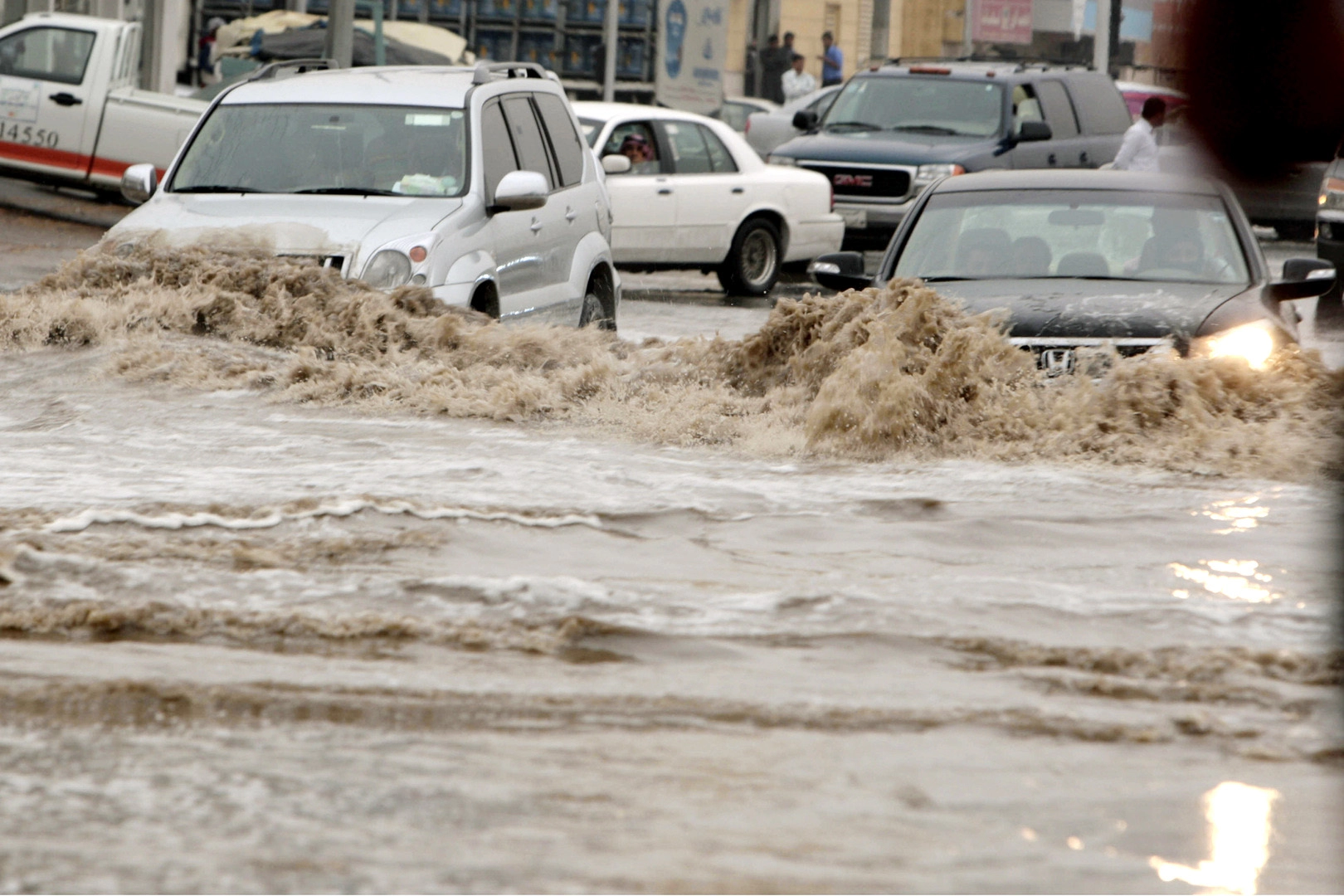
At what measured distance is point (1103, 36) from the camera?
1.19 meters

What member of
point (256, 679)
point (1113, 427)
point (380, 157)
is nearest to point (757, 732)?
point (256, 679)

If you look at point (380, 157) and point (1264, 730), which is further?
point (380, 157)

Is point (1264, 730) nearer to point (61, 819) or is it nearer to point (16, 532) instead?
point (61, 819)

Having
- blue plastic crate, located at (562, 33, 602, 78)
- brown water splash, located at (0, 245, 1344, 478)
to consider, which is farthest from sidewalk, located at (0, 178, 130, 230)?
blue plastic crate, located at (562, 33, 602, 78)

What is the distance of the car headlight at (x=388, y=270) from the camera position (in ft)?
27.5

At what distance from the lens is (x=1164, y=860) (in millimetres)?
2979

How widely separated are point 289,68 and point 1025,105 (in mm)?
8975

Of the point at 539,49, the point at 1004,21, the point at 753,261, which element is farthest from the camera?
the point at 539,49

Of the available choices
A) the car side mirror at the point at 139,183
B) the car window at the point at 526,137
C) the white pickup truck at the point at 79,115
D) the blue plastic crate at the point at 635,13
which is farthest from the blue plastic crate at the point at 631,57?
the car side mirror at the point at 139,183

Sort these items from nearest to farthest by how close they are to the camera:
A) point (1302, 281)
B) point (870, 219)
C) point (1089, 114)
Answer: point (1302, 281), point (870, 219), point (1089, 114)

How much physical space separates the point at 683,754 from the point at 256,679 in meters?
1.05

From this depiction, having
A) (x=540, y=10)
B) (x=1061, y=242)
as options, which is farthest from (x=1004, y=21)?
(x=540, y=10)

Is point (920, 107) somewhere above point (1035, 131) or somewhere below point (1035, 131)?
above

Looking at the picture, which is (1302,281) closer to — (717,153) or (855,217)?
(717,153)
